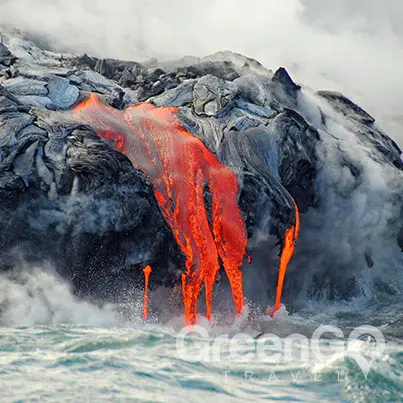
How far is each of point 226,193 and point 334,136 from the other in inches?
355

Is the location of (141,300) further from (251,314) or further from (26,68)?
(26,68)

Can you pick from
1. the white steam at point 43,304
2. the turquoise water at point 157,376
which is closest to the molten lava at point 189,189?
the white steam at point 43,304

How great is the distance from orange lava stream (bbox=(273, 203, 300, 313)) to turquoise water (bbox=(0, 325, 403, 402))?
30.1 ft

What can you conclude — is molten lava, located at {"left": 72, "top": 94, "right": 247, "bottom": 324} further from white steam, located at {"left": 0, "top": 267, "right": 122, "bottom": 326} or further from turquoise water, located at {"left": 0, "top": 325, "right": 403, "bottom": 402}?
turquoise water, located at {"left": 0, "top": 325, "right": 403, "bottom": 402}

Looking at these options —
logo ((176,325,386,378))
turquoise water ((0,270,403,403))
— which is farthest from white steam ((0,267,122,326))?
logo ((176,325,386,378))

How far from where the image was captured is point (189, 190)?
2369 centimetres

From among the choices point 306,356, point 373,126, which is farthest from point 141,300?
point 373,126

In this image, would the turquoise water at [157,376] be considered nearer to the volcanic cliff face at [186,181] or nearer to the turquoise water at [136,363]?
the turquoise water at [136,363]

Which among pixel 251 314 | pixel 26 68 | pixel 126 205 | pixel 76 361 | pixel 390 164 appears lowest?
pixel 76 361

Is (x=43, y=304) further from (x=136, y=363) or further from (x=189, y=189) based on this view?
(x=136, y=363)

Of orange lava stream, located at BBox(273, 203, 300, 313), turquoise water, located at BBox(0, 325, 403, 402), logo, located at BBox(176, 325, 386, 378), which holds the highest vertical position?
orange lava stream, located at BBox(273, 203, 300, 313)

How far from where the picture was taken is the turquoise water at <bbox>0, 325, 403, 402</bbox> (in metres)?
12.6

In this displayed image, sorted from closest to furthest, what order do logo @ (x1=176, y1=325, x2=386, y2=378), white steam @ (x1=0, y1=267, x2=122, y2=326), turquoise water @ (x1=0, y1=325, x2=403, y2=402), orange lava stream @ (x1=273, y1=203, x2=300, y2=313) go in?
turquoise water @ (x1=0, y1=325, x2=403, y2=402) → logo @ (x1=176, y1=325, x2=386, y2=378) → white steam @ (x1=0, y1=267, x2=122, y2=326) → orange lava stream @ (x1=273, y1=203, x2=300, y2=313)

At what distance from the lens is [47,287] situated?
20.9 metres
